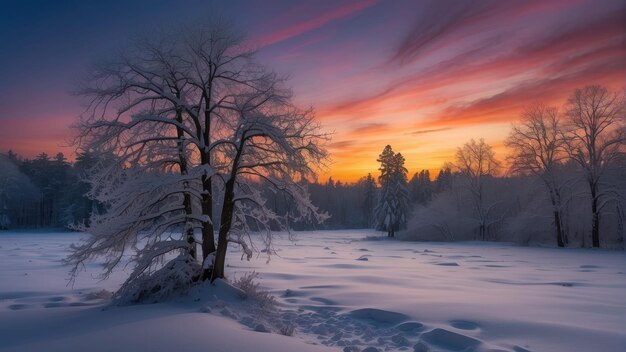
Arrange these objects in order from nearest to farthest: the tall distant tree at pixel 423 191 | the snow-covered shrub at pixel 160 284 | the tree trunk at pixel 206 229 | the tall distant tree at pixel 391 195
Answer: the snow-covered shrub at pixel 160 284, the tree trunk at pixel 206 229, the tall distant tree at pixel 391 195, the tall distant tree at pixel 423 191

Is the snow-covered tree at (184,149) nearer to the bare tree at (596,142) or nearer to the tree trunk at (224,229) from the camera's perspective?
the tree trunk at (224,229)

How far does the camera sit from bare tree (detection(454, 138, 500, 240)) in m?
50.8

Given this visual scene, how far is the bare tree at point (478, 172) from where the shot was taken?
167 feet

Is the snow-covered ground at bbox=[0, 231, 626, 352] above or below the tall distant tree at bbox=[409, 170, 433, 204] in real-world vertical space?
below

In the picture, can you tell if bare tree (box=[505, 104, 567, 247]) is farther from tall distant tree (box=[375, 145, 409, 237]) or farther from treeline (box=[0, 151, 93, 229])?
treeline (box=[0, 151, 93, 229])

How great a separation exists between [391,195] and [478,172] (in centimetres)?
1294

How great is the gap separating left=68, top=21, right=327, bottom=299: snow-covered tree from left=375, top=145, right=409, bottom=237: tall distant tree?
48.0 m

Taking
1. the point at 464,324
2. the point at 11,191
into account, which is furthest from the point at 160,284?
the point at 11,191

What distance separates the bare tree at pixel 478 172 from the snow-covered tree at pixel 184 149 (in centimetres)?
4452

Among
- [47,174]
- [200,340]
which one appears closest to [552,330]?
[200,340]

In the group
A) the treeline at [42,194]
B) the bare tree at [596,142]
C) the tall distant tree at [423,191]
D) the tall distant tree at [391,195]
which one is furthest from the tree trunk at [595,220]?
the treeline at [42,194]

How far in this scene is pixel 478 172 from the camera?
171 feet

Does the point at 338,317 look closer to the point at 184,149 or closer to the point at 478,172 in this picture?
the point at 184,149

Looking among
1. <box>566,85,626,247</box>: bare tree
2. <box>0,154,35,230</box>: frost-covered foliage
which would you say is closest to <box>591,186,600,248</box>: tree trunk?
<box>566,85,626,247</box>: bare tree
